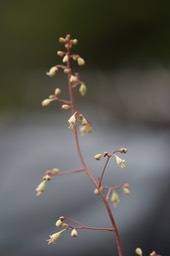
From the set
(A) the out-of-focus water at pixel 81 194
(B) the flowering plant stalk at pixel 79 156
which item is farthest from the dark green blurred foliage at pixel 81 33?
(B) the flowering plant stalk at pixel 79 156

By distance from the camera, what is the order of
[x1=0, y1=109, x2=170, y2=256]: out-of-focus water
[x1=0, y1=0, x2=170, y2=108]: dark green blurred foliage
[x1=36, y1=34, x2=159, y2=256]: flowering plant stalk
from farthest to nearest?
[x1=0, y1=0, x2=170, y2=108]: dark green blurred foliage < [x1=0, y1=109, x2=170, y2=256]: out-of-focus water < [x1=36, y1=34, x2=159, y2=256]: flowering plant stalk

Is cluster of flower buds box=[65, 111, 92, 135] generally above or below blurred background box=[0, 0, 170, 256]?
below

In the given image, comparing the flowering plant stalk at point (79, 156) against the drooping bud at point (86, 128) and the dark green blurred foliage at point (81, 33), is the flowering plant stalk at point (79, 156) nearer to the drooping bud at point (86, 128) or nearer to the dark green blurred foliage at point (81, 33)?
the drooping bud at point (86, 128)

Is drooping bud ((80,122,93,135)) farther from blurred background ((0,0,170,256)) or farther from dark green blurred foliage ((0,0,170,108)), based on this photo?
dark green blurred foliage ((0,0,170,108))

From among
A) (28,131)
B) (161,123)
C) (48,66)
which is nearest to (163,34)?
(48,66)

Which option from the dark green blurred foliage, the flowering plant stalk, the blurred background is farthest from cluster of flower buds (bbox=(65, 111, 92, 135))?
the dark green blurred foliage

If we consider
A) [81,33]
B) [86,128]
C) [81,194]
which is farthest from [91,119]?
[86,128]

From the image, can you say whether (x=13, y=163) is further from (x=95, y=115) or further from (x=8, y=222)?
(x=95, y=115)

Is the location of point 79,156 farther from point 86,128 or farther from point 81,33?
point 81,33
